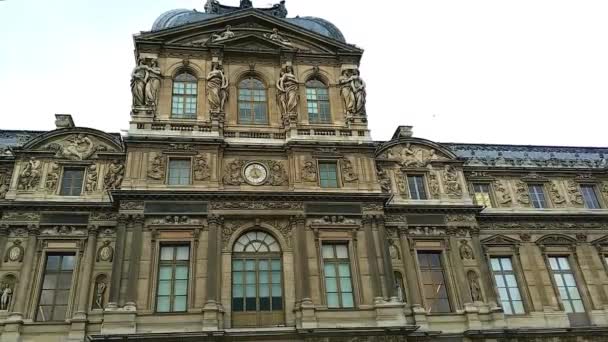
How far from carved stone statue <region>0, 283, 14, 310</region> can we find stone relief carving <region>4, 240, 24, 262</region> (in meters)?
1.10

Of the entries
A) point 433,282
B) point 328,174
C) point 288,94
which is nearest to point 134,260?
point 328,174

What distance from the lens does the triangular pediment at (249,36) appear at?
27.7 metres

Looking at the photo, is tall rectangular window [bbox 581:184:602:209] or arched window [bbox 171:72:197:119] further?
tall rectangular window [bbox 581:184:602:209]

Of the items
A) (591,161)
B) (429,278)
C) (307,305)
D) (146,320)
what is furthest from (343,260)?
(591,161)

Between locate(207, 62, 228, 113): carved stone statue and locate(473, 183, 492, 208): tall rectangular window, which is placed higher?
locate(207, 62, 228, 113): carved stone statue

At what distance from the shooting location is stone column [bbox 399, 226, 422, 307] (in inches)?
937

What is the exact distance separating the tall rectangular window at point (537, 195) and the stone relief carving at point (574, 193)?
5.11 feet

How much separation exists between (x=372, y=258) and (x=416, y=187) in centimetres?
606

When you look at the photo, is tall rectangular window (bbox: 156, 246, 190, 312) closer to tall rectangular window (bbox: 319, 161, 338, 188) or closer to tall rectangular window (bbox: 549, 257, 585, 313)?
tall rectangular window (bbox: 319, 161, 338, 188)

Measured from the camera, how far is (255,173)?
80.4 ft

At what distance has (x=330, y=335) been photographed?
2044cm

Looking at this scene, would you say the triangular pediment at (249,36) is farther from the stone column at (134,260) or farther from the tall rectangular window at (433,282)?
the tall rectangular window at (433,282)

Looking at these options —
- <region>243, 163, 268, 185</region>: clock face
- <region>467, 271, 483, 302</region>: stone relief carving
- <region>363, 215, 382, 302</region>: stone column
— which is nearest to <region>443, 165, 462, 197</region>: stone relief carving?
<region>467, 271, 483, 302</region>: stone relief carving

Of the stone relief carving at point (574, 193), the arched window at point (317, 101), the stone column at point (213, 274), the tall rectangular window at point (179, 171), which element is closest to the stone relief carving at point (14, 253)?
the tall rectangular window at point (179, 171)
